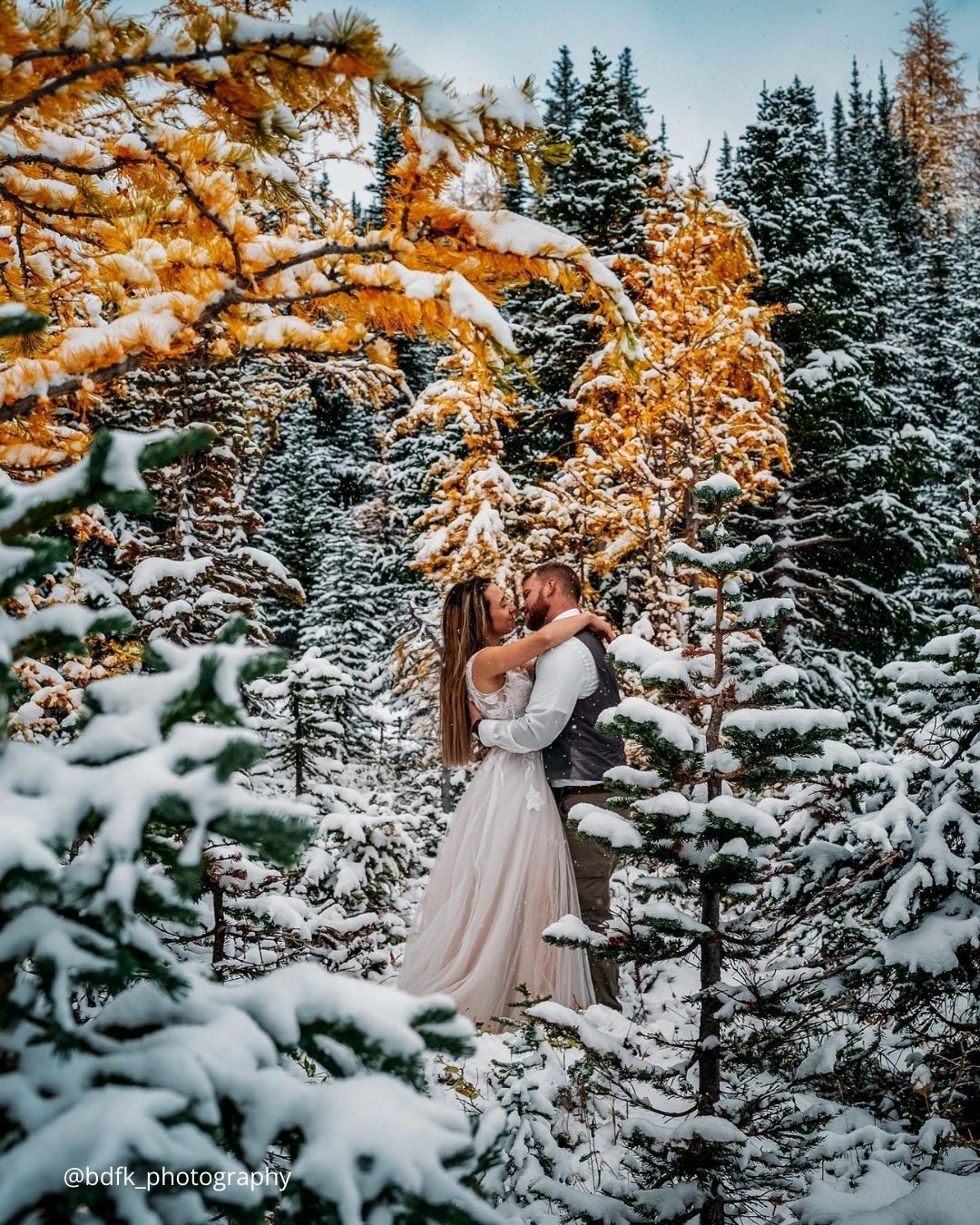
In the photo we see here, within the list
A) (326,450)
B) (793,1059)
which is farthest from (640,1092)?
(326,450)

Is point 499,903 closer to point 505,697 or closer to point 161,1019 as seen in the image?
point 505,697

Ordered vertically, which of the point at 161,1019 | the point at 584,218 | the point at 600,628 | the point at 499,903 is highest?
the point at 584,218

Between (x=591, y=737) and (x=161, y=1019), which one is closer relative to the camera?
(x=161, y=1019)

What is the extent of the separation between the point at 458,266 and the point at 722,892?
1.93 meters

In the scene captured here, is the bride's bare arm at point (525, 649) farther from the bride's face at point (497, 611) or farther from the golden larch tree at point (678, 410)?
the golden larch tree at point (678, 410)

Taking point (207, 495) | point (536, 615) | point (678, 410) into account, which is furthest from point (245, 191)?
point (207, 495)

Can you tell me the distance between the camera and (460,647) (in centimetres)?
511

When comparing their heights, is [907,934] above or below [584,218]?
below

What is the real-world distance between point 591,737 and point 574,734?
0.11 metres

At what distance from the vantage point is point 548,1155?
2.53 meters

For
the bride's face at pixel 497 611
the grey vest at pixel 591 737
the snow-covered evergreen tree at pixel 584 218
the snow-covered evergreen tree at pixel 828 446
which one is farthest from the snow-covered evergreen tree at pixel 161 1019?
the snow-covered evergreen tree at pixel 828 446

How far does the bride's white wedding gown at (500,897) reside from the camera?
14.0 ft

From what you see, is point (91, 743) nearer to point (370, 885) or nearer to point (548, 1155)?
point (548, 1155)

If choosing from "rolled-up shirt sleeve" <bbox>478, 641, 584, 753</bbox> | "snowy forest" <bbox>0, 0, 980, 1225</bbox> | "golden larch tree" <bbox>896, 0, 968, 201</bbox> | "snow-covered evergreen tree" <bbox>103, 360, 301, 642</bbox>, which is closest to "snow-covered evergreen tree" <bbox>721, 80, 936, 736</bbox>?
"snowy forest" <bbox>0, 0, 980, 1225</bbox>
